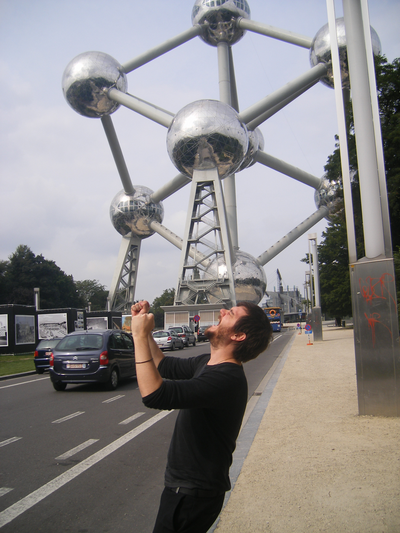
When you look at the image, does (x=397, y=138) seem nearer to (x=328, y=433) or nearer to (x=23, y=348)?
(x=328, y=433)

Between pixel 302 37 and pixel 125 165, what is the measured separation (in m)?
18.6

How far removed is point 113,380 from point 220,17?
37.4m

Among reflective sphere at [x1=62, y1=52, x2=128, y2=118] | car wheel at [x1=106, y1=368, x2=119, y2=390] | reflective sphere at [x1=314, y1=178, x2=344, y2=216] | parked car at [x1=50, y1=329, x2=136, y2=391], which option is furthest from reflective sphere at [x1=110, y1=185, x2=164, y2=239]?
car wheel at [x1=106, y1=368, x2=119, y2=390]

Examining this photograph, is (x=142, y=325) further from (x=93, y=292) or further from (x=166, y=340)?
(x=93, y=292)

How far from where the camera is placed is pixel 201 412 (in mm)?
2041

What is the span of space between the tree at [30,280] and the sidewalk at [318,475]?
5668cm

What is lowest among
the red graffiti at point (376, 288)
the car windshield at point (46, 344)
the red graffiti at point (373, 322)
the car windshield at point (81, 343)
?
the car windshield at point (46, 344)

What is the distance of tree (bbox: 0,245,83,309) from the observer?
59.0m

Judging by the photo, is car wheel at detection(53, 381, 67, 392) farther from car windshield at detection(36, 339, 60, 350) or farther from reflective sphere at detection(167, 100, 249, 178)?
reflective sphere at detection(167, 100, 249, 178)

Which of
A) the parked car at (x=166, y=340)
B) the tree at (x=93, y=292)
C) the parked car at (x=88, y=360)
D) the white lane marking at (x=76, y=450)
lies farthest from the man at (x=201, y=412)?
the tree at (x=93, y=292)

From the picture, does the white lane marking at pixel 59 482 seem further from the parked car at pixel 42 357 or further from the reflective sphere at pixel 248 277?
the reflective sphere at pixel 248 277

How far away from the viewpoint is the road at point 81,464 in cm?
384

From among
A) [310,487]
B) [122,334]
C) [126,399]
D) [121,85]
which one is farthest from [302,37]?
[310,487]

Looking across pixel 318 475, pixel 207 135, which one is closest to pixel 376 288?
pixel 318 475
